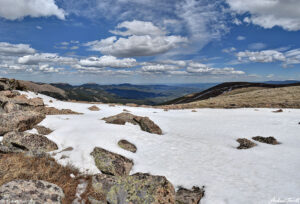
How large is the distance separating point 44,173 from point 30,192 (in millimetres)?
1856

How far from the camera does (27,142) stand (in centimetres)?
1042

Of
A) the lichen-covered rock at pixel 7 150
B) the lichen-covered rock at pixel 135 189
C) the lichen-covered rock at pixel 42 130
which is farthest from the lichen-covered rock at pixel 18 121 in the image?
the lichen-covered rock at pixel 135 189

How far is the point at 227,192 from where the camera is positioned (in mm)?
8086

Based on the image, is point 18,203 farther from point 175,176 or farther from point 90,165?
point 175,176

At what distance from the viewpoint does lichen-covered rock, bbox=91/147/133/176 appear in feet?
32.1

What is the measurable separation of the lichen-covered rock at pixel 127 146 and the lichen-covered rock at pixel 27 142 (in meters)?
4.70

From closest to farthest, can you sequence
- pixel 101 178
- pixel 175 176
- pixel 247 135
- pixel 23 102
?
pixel 101 178 → pixel 175 176 → pixel 247 135 → pixel 23 102

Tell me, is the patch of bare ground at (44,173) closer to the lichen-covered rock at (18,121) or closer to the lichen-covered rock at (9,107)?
the lichen-covered rock at (18,121)

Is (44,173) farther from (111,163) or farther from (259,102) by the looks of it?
(259,102)

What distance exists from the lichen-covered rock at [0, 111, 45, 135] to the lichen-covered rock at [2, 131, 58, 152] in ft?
9.36

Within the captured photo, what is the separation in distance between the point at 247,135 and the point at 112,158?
14522 mm

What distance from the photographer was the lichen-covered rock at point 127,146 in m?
12.8

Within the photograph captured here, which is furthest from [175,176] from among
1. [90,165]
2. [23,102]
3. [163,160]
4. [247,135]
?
[23,102]

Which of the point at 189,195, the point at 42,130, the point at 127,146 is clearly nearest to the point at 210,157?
the point at 189,195
